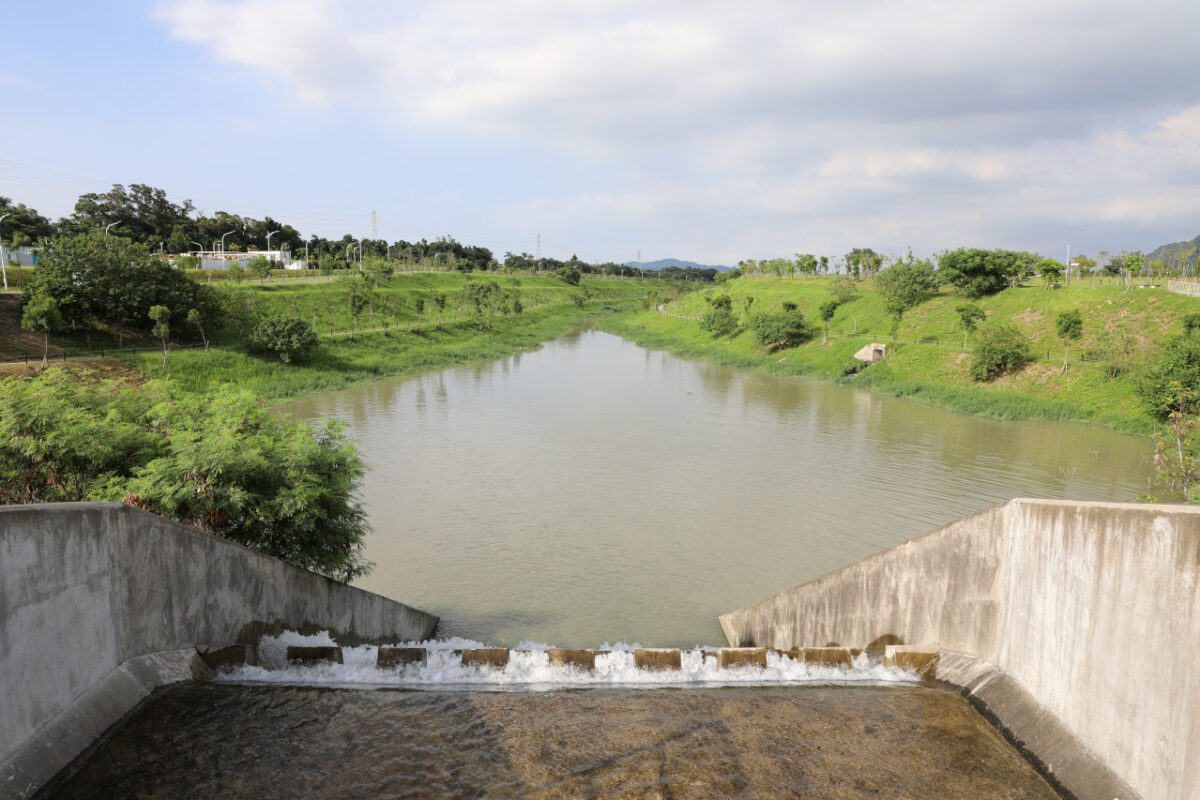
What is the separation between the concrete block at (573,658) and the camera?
23.5 feet

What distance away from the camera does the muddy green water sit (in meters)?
14.0

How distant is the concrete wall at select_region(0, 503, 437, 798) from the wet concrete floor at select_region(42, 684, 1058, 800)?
0.28 meters

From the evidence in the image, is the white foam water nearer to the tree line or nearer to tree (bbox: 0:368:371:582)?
tree (bbox: 0:368:371:582)

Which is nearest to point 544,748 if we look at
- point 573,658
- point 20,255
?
point 573,658

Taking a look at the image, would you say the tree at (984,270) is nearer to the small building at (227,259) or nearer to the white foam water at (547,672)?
the white foam water at (547,672)

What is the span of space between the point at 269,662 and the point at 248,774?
2.12 meters

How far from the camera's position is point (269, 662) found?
7023 millimetres

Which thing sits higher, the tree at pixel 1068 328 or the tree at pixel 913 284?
the tree at pixel 913 284

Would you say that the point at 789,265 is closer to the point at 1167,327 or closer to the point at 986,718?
the point at 1167,327

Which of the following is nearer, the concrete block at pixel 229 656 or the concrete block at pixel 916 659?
the concrete block at pixel 229 656

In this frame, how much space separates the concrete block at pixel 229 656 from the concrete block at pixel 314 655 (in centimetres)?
35

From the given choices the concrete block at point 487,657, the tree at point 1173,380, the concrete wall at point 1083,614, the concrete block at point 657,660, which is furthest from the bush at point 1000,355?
the concrete block at point 487,657

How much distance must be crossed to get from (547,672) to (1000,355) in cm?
3765

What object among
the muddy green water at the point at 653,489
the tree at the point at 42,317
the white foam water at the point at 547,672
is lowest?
the muddy green water at the point at 653,489
